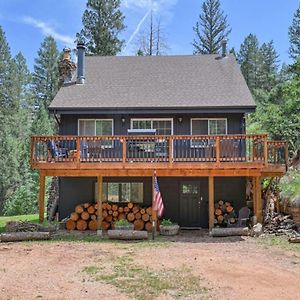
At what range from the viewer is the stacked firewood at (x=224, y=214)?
14.9 meters

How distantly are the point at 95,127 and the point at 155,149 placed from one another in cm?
335

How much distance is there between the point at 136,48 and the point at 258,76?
1514 cm

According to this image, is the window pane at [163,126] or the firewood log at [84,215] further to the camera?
the window pane at [163,126]

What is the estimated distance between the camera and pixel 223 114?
1566cm

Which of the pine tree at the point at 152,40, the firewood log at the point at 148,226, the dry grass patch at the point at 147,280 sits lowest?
the dry grass patch at the point at 147,280

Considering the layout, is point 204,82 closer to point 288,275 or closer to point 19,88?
point 288,275

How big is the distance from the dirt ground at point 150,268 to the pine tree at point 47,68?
3330 cm

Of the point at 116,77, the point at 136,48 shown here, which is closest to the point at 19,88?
the point at 136,48

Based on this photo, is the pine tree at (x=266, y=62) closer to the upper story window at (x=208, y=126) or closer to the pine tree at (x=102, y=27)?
the pine tree at (x=102, y=27)

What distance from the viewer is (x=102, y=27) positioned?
33.8 m

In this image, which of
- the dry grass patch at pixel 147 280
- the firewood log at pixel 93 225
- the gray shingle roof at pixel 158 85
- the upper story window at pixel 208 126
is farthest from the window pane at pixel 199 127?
the dry grass patch at pixel 147 280

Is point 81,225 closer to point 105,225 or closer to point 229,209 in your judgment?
point 105,225

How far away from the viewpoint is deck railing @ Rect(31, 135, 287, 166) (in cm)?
1312

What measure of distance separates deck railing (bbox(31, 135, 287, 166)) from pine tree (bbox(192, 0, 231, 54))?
23.6 metres
